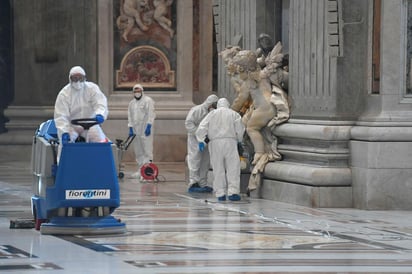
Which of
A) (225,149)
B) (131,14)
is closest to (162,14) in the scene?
(131,14)

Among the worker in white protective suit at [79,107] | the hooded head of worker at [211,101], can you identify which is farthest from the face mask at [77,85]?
the hooded head of worker at [211,101]

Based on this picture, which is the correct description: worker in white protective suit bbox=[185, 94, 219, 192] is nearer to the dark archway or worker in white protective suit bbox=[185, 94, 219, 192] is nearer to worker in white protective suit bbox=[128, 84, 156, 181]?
worker in white protective suit bbox=[128, 84, 156, 181]

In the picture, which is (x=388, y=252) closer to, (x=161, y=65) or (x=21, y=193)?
(x=21, y=193)

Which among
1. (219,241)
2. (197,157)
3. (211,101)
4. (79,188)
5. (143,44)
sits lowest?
(219,241)

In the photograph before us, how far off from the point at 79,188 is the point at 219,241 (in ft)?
5.67

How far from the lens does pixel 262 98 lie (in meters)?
20.5

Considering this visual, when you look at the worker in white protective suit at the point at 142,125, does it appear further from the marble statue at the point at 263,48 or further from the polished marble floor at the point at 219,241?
the polished marble floor at the point at 219,241

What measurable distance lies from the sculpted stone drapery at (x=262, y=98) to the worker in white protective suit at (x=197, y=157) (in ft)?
5.46

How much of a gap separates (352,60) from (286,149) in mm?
1868

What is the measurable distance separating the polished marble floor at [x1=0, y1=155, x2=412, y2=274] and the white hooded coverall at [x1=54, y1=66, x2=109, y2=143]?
3.89 feet

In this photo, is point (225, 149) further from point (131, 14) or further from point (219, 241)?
point (131, 14)

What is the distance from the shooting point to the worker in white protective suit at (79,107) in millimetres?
15773

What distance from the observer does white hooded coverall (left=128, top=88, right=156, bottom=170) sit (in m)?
26.2

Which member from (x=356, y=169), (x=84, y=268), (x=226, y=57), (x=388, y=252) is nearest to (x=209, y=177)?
(x=226, y=57)
